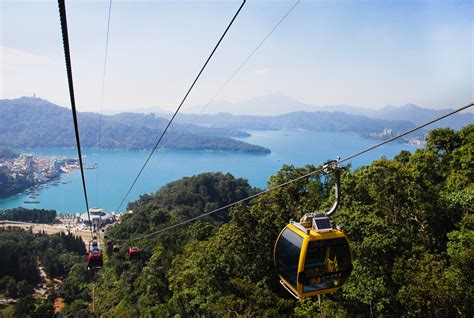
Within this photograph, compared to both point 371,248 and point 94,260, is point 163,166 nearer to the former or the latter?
point 94,260

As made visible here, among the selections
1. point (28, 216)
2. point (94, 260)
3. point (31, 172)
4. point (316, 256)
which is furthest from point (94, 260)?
point (31, 172)

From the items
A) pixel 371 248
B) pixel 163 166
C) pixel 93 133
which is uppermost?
pixel 93 133

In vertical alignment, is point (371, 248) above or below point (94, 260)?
above

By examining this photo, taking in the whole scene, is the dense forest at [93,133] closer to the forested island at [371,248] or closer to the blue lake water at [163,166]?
the blue lake water at [163,166]

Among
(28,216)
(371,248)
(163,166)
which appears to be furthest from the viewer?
(163,166)

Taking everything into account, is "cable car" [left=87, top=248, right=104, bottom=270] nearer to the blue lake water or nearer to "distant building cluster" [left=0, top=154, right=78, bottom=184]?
the blue lake water

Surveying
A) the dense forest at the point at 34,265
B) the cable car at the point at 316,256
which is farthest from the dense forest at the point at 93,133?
the cable car at the point at 316,256
